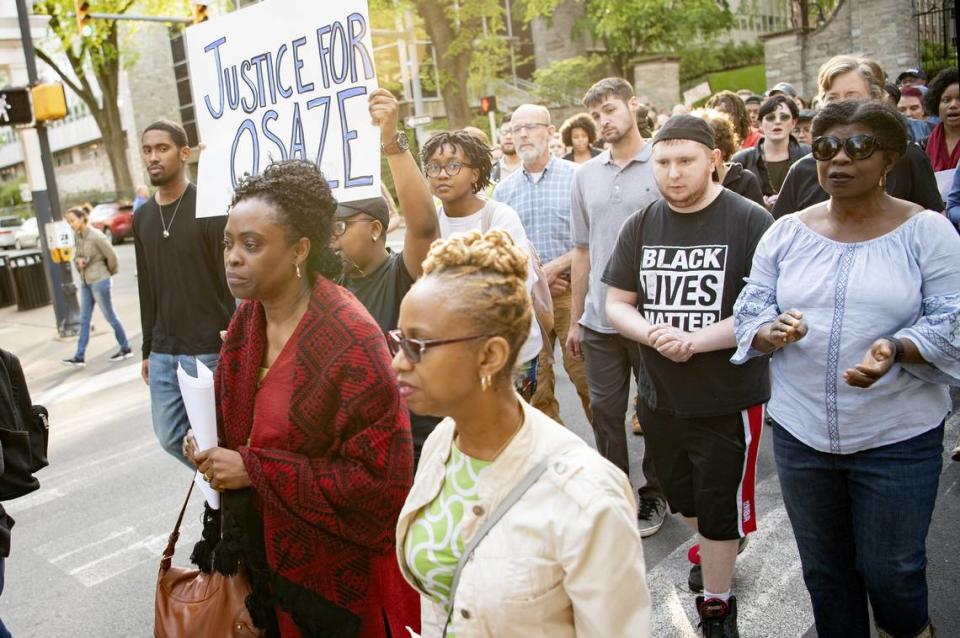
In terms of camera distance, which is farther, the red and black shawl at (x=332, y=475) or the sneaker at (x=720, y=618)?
the sneaker at (x=720, y=618)

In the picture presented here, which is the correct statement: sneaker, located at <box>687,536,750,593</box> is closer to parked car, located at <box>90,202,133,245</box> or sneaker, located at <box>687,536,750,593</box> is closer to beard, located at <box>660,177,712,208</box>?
beard, located at <box>660,177,712,208</box>

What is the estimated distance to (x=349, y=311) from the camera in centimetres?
258

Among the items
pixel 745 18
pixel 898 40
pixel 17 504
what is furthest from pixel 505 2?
pixel 17 504

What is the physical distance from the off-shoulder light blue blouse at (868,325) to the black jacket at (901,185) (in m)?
1.09

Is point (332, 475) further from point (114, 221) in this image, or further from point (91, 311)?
point (114, 221)

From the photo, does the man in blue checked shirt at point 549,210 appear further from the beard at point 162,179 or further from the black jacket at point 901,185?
the beard at point 162,179

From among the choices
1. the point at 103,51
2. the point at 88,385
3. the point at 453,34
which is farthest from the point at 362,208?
the point at 103,51

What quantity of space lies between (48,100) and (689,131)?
11.2 metres

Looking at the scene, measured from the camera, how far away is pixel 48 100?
11945mm

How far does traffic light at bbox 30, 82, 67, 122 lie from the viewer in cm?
1196

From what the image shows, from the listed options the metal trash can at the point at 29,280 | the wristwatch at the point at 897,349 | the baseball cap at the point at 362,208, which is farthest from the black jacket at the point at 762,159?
the metal trash can at the point at 29,280

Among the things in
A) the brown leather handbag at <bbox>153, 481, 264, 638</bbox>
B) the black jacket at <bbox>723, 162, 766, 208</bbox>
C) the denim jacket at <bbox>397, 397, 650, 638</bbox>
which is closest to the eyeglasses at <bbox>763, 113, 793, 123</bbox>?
the black jacket at <bbox>723, 162, 766, 208</bbox>

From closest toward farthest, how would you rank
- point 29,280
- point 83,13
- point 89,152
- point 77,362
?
1. point 77,362
2. point 83,13
3. point 29,280
4. point 89,152

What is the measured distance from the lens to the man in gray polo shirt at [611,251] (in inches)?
179
